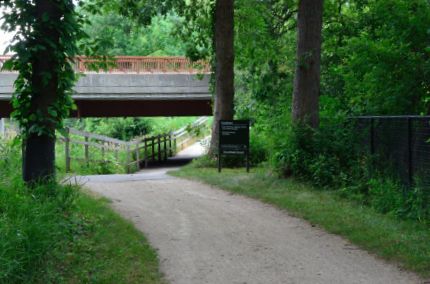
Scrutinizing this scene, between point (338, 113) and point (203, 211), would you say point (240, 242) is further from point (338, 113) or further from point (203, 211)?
point (338, 113)

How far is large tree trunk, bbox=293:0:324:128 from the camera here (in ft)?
46.8

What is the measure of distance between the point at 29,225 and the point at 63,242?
75 centimetres

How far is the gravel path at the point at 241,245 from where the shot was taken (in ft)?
22.1

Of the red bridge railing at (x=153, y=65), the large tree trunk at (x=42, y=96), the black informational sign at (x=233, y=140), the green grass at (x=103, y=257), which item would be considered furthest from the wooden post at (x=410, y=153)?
the red bridge railing at (x=153, y=65)

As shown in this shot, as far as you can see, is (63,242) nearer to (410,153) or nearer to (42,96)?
(42,96)

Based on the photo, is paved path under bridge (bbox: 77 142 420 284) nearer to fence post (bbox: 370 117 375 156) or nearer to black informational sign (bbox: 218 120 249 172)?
fence post (bbox: 370 117 375 156)

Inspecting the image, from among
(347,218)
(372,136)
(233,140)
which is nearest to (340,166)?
(372,136)

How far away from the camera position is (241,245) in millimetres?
8234

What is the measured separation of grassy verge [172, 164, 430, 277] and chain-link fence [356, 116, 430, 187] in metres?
0.98

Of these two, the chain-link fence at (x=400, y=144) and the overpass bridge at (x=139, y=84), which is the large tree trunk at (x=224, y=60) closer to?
the chain-link fence at (x=400, y=144)

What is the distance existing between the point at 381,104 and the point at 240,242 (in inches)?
231

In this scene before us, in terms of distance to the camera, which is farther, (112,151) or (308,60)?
(112,151)

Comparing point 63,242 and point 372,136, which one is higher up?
point 372,136

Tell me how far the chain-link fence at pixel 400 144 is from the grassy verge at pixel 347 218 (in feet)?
3.20
